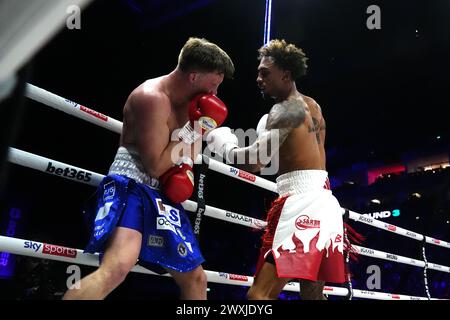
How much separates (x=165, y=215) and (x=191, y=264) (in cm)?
19

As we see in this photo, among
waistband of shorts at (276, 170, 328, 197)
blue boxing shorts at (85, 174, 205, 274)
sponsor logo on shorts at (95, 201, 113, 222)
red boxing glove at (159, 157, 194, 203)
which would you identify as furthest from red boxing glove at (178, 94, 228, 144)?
waistband of shorts at (276, 170, 328, 197)

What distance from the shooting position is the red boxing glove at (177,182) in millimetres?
1541

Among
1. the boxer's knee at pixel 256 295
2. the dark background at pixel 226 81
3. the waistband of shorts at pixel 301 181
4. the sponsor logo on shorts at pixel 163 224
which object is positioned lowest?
the boxer's knee at pixel 256 295

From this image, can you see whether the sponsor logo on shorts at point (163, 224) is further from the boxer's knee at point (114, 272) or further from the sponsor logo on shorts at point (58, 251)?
the sponsor logo on shorts at point (58, 251)

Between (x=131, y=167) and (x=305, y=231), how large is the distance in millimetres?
732

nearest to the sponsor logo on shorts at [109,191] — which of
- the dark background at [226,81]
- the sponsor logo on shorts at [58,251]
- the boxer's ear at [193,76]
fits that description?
the sponsor logo on shorts at [58,251]

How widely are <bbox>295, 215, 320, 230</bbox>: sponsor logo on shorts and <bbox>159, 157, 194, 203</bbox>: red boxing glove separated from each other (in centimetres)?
48

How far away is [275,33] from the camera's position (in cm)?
583

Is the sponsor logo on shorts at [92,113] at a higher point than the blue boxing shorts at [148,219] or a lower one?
higher

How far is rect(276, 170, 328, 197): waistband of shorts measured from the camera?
1.83m

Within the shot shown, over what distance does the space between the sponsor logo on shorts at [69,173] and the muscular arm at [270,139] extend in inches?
23.4

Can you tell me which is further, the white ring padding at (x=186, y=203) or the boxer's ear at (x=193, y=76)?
the boxer's ear at (x=193, y=76)
